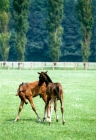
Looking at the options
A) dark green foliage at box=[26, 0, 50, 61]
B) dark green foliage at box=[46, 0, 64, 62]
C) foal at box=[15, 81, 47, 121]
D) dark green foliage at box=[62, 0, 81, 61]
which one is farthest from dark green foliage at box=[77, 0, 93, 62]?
foal at box=[15, 81, 47, 121]

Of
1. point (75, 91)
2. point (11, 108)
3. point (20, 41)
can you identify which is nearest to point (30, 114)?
point (11, 108)

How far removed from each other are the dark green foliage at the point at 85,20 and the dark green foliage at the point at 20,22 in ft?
28.0

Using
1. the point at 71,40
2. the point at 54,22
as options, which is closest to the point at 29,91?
the point at 54,22

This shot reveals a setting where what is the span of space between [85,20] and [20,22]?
33.6ft

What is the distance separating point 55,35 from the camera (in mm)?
68188

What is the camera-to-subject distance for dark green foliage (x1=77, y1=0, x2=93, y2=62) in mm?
66625

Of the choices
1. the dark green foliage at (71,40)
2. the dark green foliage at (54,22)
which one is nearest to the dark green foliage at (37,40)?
the dark green foliage at (71,40)

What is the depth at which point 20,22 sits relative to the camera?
66.8m

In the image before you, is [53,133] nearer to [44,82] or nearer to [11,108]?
[44,82]

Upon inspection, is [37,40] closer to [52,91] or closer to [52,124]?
[52,124]

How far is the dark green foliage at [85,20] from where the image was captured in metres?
66.6

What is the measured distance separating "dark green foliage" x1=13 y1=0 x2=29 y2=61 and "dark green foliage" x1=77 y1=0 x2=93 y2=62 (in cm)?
854

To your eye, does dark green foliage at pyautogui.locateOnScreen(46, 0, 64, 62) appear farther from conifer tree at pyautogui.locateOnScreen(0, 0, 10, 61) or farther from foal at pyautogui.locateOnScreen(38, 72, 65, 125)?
foal at pyautogui.locateOnScreen(38, 72, 65, 125)

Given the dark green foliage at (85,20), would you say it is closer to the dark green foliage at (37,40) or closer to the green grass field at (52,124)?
the dark green foliage at (37,40)
